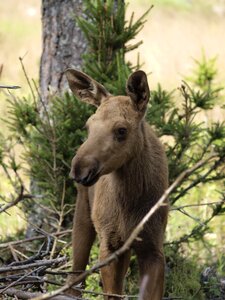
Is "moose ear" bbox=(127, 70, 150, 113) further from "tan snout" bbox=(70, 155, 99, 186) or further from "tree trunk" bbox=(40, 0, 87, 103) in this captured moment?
"tree trunk" bbox=(40, 0, 87, 103)

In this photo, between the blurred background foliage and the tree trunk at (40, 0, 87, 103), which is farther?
the tree trunk at (40, 0, 87, 103)

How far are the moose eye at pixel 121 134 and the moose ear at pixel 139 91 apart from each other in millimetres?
324

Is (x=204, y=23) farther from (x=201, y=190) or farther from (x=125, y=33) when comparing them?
(x=125, y=33)

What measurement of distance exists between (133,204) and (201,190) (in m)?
3.85

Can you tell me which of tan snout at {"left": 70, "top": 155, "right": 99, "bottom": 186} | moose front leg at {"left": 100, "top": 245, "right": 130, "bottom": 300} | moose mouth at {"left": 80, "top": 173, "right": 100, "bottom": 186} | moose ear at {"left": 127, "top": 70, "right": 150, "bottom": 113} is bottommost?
moose front leg at {"left": 100, "top": 245, "right": 130, "bottom": 300}

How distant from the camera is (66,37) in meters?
8.41

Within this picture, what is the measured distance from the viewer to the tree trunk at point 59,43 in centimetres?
831

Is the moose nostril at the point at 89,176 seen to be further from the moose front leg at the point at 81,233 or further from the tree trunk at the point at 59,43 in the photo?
the tree trunk at the point at 59,43

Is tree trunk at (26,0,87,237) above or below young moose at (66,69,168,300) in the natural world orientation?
above

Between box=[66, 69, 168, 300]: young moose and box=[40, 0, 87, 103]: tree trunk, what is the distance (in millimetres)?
2267

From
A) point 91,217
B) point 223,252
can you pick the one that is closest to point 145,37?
point 223,252

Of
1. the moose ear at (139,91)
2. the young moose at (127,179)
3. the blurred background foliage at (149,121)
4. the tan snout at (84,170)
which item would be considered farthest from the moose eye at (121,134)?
the blurred background foliage at (149,121)

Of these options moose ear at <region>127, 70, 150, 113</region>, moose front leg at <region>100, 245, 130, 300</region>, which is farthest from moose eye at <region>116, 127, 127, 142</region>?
moose front leg at <region>100, 245, 130, 300</region>

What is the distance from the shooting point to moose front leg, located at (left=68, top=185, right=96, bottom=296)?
6762mm
